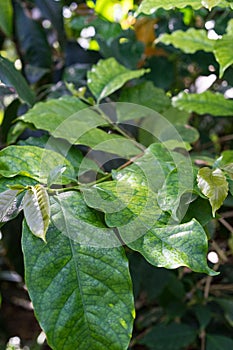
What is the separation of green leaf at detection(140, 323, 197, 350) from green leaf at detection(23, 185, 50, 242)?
670mm

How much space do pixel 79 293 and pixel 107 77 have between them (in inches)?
20.5

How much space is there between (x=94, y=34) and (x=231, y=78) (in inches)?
16.7

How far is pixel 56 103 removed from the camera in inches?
32.1

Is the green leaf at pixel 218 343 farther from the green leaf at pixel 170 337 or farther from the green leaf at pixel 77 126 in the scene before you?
the green leaf at pixel 77 126

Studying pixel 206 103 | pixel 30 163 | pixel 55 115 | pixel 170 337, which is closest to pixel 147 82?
pixel 206 103

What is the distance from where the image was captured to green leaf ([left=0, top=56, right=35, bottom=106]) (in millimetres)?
775

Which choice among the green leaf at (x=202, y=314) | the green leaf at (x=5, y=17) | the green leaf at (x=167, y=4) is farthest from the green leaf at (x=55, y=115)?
the green leaf at (x=202, y=314)

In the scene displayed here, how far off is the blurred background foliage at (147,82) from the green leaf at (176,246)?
472 millimetres

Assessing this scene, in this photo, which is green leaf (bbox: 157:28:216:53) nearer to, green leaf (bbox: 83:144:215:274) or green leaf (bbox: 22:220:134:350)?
green leaf (bbox: 83:144:215:274)

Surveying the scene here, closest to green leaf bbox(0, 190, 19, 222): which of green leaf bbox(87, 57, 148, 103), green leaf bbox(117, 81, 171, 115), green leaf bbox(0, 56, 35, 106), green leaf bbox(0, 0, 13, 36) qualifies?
green leaf bbox(0, 56, 35, 106)

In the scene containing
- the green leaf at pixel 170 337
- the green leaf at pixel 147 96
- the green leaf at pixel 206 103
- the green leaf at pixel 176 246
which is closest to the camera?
the green leaf at pixel 176 246

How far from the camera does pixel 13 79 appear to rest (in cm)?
81

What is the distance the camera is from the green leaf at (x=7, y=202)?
20.6 inches

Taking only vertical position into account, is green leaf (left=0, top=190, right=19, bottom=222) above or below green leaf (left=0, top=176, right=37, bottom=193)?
above
